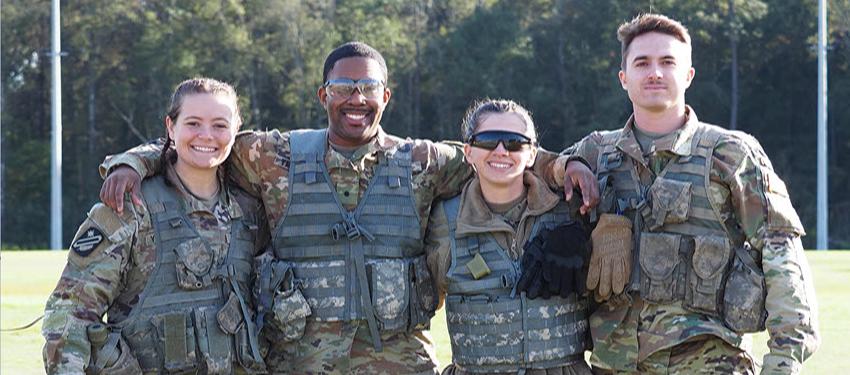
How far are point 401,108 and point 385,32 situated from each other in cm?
352

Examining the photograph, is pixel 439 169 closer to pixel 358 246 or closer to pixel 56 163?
pixel 358 246

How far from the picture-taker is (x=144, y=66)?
155 ft

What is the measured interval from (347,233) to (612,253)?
1272mm

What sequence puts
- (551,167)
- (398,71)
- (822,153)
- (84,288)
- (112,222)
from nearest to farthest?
1. (84,288)
2. (112,222)
3. (551,167)
4. (822,153)
5. (398,71)

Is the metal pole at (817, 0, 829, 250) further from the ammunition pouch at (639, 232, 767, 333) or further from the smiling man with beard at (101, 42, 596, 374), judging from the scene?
the smiling man with beard at (101, 42, 596, 374)

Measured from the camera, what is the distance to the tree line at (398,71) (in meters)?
45.3

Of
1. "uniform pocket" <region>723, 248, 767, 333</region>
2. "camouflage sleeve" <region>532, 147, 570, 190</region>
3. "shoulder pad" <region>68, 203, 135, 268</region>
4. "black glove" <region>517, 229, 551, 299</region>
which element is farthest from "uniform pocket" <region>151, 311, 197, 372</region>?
"uniform pocket" <region>723, 248, 767, 333</region>

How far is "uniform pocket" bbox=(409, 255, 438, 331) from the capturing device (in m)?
5.53

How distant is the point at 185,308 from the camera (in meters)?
5.20

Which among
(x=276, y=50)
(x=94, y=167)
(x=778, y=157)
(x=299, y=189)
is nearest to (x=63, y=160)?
(x=94, y=167)

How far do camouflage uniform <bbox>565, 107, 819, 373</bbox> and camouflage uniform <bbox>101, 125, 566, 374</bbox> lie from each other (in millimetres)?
545

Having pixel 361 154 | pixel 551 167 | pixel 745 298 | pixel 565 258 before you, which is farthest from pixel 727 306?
pixel 361 154

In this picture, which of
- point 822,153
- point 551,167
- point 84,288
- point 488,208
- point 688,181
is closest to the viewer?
point 84,288

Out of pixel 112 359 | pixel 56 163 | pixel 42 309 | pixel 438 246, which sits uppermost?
pixel 56 163
